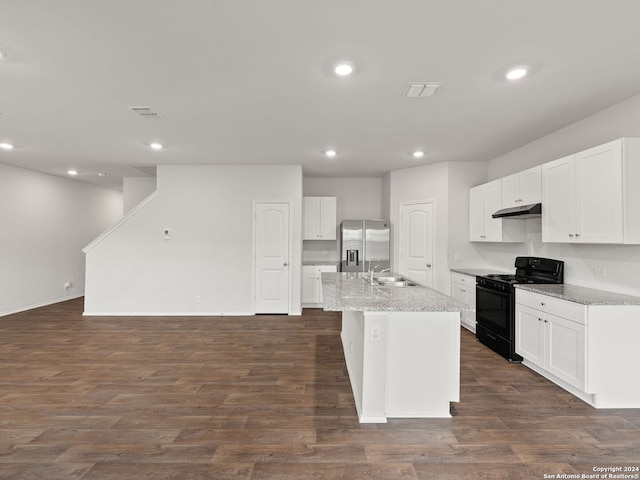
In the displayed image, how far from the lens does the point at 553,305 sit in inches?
116

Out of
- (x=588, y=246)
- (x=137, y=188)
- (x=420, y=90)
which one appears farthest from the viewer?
(x=137, y=188)

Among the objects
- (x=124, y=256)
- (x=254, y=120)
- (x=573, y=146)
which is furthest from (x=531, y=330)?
(x=124, y=256)

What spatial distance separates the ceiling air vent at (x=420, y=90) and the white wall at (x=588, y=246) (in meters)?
1.86

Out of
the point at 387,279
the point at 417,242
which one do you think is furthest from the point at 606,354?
the point at 417,242

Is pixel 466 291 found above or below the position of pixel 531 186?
below

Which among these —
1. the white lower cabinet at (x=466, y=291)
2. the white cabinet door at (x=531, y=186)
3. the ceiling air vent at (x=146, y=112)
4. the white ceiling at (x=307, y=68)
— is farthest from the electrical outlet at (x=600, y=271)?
the ceiling air vent at (x=146, y=112)

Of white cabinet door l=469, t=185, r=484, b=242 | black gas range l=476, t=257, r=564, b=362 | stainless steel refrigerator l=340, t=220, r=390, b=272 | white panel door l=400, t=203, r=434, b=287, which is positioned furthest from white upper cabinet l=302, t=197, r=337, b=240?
black gas range l=476, t=257, r=564, b=362

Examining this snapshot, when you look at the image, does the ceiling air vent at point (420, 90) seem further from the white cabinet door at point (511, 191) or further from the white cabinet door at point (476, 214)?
the white cabinet door at point (476, 214)

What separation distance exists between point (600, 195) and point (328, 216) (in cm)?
422

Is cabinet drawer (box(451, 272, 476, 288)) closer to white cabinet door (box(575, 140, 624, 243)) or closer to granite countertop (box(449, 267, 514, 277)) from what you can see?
granite countertop (box(449, 267, 514, 277))

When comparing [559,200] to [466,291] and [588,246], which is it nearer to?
[588,246]

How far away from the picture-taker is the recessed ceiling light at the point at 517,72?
2.39 m

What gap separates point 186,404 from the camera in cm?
262

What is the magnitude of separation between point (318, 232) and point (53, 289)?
573cm
